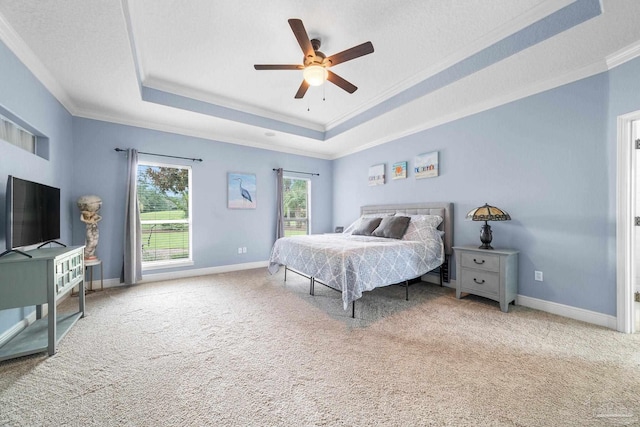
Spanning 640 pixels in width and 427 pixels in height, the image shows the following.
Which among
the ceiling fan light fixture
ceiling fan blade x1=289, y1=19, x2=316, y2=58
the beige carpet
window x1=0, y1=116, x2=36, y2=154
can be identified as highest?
ceiling fan blade x1=289, y1=19, x2=316, y2=58

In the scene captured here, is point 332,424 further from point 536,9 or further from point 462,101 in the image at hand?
point 462,101

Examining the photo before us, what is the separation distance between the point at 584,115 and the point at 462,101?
1.23 metres

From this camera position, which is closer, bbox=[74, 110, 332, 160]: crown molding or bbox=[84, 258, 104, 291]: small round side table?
bbox=[84, 258, 104, 291]: small round side table

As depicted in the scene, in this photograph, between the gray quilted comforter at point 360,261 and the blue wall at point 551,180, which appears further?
the gray quilted comforter at point 360,261

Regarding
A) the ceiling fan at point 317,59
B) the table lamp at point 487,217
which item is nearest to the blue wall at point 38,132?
the ceiling fan at point 317,59

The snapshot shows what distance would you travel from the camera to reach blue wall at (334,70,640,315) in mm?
2461

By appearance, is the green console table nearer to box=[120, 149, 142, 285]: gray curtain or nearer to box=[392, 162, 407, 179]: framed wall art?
box=[120, 149, 142, 285]: gray curtain

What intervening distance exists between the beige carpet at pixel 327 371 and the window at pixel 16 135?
188 cm

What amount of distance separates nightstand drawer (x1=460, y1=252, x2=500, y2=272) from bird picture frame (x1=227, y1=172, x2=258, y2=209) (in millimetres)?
3851

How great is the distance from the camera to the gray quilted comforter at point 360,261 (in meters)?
2.57

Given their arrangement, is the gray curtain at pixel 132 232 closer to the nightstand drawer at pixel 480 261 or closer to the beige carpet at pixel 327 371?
the beige carpet at pixel 327 371

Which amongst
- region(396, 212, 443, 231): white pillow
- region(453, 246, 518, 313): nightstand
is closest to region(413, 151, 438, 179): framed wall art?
region(396, 212, 443, 231): white pillow

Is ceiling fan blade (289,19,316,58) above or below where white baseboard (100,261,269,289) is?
above

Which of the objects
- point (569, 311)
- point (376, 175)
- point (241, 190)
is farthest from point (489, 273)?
point (241, 190)
